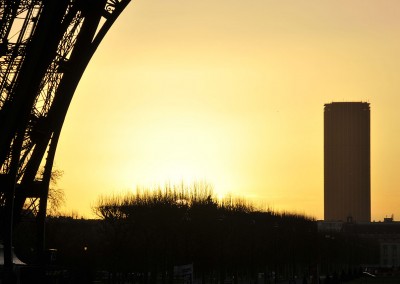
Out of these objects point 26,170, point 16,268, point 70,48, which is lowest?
point 16,268

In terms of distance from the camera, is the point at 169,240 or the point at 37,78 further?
the point at 169,240

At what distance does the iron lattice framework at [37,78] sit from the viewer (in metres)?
39.8

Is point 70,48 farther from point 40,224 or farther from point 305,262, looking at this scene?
point 305,262

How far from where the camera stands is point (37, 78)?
40188 millimetres

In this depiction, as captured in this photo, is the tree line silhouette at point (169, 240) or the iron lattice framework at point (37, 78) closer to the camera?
the iron lattice framework at point (37, 78)

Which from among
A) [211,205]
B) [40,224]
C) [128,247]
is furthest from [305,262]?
[40,224]

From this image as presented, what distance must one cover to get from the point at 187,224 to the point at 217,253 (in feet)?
12.8

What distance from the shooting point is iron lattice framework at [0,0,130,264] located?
130 feet

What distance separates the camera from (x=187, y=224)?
332 ft

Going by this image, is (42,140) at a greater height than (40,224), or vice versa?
(42,140)

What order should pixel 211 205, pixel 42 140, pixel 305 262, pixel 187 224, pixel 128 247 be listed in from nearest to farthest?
pixel 42 140 → pixel 128 247 → pixel 187 224 → pixel 211 205 → pixel 305 262

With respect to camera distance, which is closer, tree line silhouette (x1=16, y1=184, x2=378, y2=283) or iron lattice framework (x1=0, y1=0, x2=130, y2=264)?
iron lattice framework (x1=0, y1=0, x2=130, y2=264)

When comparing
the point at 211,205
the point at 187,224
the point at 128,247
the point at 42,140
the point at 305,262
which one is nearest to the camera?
the point at 42,140

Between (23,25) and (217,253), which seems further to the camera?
(217,253)
